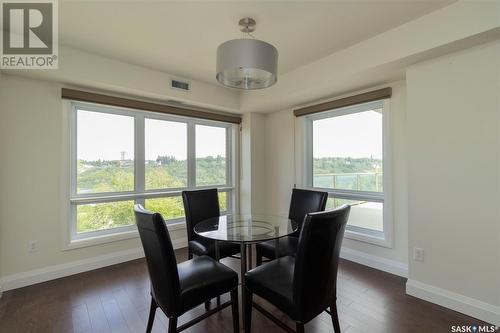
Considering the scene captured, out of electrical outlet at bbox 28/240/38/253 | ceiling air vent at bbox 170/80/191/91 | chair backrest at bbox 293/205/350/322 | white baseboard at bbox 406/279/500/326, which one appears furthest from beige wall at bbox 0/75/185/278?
white baseboard at bbox 406/279/500/326

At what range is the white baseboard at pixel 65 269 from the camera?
232 cm

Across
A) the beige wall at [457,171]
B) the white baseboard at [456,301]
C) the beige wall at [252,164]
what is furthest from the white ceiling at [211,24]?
the white baseboard at [456,301]

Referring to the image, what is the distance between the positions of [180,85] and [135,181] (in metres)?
1.49

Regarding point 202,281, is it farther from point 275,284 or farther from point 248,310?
point 275,284

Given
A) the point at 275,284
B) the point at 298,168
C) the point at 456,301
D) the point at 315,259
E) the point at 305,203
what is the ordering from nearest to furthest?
the point at 315,259 → the point at 275,284 → the point at 456,301 → the point at 305,203 → the point at 298,168

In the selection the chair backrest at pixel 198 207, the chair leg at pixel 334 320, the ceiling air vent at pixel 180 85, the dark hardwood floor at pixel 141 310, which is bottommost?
the dark hardwood floor at pixel 141 310

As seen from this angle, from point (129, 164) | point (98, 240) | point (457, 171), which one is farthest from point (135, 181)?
point (457, 171)

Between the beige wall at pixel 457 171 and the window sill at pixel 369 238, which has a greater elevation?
the beige wall at pixel 457 171

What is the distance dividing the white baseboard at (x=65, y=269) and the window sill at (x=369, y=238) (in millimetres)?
2857

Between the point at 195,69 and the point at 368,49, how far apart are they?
2.02 m

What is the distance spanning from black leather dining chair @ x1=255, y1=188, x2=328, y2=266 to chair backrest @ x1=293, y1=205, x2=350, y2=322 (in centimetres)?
78

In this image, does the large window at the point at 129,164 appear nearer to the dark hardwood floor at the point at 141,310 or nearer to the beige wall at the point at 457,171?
the dark hardwood floor at the point at 141,310

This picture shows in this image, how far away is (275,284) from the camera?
1.51 meters

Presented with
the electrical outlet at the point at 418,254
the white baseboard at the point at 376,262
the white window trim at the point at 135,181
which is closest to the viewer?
the electrical outlet at the point at 418,254
